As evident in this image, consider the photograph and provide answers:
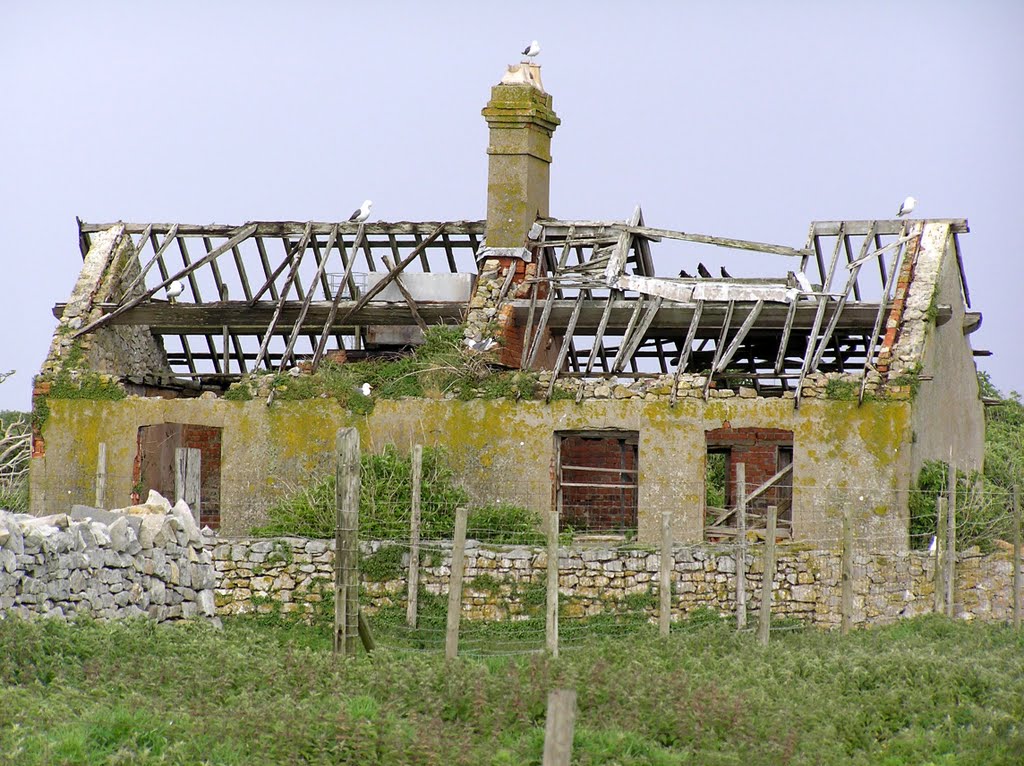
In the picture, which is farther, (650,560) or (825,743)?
(650,560)

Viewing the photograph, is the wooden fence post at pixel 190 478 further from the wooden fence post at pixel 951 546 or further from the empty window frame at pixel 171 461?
the wooden fence post at pixel 951 546

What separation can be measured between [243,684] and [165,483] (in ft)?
40.1

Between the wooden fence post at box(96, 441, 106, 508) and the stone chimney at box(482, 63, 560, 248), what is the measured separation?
716 centimetres

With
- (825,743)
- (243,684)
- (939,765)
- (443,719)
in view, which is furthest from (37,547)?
(939,765)

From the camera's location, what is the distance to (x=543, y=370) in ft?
77.9

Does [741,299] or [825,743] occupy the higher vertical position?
[741,299]

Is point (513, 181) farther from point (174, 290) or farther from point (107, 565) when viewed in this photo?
point (107, 565)

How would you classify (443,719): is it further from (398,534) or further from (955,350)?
(955,350)

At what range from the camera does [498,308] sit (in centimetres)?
2459

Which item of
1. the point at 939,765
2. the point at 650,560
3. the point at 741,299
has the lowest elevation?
the point at 939,765

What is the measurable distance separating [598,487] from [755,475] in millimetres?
2801

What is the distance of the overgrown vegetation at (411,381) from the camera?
2272cm

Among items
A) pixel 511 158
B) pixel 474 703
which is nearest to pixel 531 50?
pixel 511 158

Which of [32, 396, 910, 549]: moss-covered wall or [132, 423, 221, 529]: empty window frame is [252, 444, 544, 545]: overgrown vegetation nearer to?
[32, 396, 910, 549]: moss-covered wall
